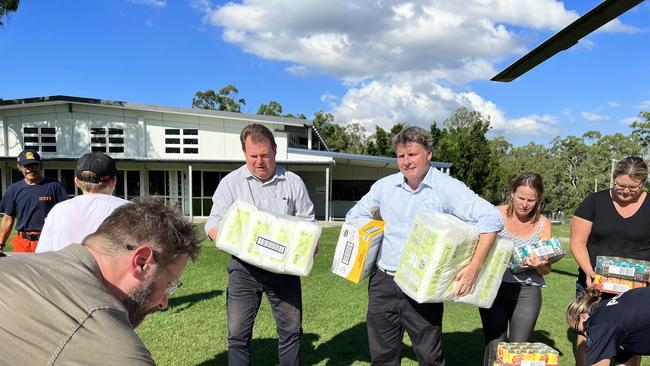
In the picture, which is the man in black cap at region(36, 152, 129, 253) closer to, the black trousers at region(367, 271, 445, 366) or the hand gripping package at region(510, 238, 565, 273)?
the black trousers at region(367, 271, 445, 366)

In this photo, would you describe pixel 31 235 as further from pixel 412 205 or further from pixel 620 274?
pixel 620 274

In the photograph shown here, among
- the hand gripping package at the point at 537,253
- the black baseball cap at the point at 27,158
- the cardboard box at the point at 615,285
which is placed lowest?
the cardboard box at the point at 615,285

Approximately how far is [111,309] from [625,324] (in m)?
2.80

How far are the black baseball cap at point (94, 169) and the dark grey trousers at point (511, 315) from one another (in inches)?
118

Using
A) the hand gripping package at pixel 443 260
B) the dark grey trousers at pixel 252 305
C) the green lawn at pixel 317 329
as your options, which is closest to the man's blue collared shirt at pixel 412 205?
the hand gripping package at pixel 443 260

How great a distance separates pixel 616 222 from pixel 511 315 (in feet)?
3.68

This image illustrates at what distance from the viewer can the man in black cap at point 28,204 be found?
5.04 meters

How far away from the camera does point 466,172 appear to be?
1184 inches

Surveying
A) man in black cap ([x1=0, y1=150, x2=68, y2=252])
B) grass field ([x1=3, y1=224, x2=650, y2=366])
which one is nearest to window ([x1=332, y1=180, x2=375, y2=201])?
grass field ([x1=3, y1=224, x2=650, y2=366])

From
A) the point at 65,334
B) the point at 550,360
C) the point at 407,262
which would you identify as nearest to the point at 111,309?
the point at 65,334

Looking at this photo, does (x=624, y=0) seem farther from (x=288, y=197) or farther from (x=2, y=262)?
(x=288, y=197)

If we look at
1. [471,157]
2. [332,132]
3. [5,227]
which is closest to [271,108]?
[332,132]

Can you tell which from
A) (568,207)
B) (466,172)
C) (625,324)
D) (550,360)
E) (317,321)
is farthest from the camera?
(568,207)

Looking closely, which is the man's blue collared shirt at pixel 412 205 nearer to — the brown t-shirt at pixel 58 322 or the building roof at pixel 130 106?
the brown t-shirt at pixel 58 322
